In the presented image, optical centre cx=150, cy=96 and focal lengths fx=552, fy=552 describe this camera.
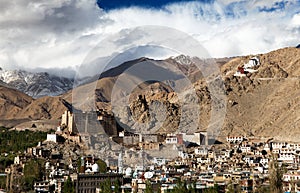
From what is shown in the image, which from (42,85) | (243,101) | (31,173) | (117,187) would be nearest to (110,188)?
(117,187)

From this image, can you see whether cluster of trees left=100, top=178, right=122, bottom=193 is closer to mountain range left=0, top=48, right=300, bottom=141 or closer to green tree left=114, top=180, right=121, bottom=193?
green tree left=114, top=180, right=121, bottom=193

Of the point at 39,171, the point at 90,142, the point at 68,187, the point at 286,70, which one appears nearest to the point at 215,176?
the point at 68,187

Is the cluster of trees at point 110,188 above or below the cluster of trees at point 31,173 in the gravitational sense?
below

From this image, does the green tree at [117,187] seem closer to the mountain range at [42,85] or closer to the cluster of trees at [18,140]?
the cluster of trees at [18,140]

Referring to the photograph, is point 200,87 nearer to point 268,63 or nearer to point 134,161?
point 268,63

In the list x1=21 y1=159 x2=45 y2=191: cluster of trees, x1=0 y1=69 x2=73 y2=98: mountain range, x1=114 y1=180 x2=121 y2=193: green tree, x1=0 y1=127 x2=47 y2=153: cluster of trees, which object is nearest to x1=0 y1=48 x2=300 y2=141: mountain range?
x1=0 y1=127 x2=47 y2=153: cluster of trees

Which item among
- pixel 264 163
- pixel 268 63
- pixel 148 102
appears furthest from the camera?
pixel 268 63

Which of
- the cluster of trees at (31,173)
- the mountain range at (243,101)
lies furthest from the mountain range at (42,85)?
the cluster of trees at (31,173)

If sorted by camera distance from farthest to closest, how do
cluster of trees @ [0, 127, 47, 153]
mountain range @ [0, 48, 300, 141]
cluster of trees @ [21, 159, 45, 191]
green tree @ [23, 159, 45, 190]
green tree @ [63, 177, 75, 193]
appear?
1. mountain range @ [0, 48, 300, 141]
2. cluster of trees @ [0, 127, 47, 153]
3. green tree @ [23, 159, 45, 190]
4. cluster of trees @ [21, 159, 45, 191]
5. green tree @ [63, 177, 75, 193]
